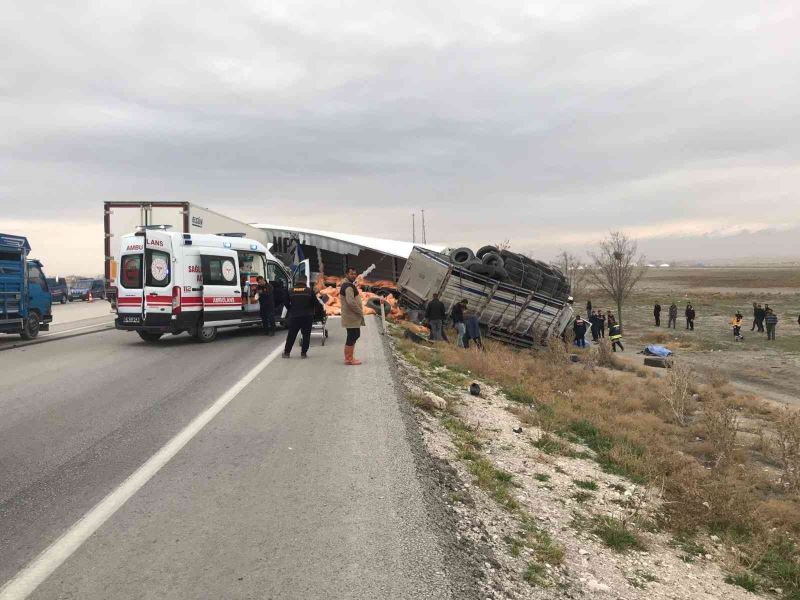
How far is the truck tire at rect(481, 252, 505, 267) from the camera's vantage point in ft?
64.0

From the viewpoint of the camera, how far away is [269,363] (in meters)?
10.3

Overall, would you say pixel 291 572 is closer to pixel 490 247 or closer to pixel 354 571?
pixel 354 571

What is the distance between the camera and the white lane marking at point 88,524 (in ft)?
10.4

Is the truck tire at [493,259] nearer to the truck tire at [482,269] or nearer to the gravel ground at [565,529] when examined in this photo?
the truck tire at [482,269]

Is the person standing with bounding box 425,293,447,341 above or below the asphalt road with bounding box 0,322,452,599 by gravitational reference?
above

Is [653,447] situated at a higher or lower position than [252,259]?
lower

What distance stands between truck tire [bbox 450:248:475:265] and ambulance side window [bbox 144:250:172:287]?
1008cm

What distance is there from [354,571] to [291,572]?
1.16ft

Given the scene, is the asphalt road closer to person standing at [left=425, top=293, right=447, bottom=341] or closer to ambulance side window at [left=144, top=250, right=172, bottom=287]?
ambulance side window at [left=144, top=250, right=172, bottom=287]

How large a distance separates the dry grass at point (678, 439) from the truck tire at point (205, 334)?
15.9 feet

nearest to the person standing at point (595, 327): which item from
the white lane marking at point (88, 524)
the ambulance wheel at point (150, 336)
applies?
the ambulance wheel at point (150, 336)

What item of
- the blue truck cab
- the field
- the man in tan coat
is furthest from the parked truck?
the field

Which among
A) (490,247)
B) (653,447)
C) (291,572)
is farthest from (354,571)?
(490,247)

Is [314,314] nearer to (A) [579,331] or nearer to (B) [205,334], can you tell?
(B) [205,334]
